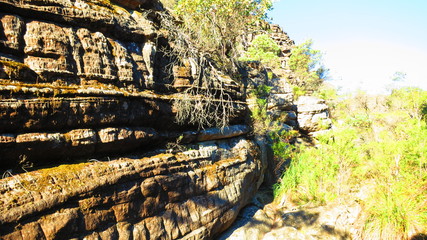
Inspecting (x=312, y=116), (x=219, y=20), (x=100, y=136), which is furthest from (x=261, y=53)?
(x=100, y=136)

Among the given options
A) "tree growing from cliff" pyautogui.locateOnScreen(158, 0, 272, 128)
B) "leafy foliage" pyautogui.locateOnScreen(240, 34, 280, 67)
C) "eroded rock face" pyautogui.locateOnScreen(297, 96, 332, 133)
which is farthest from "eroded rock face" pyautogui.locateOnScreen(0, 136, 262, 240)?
"leafy foliage" pyautogui.locateOnScreen(240, 34, 280, 67)

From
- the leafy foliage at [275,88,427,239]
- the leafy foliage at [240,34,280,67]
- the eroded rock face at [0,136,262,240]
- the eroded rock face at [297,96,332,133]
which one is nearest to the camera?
the eroded rock face at [0,136,262,240]

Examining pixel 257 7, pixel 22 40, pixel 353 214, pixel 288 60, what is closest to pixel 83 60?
pixel 22 40

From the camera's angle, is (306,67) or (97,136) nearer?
(97,136)

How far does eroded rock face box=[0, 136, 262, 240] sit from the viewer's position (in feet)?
8.31

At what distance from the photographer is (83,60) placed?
3.66 meters

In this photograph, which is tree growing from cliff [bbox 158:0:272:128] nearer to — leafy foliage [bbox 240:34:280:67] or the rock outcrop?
the rock outcrop

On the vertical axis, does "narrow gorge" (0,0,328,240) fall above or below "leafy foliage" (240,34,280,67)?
below

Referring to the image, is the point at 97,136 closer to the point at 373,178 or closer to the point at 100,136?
the point at 100,136

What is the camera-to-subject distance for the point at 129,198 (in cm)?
329

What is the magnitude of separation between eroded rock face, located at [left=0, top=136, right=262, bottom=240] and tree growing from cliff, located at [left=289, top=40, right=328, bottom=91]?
15.1 metres

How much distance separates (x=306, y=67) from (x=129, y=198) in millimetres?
22674

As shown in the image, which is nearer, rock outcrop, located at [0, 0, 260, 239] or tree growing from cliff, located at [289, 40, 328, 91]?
rock outcrop, located at [0, 0, 260, 239]

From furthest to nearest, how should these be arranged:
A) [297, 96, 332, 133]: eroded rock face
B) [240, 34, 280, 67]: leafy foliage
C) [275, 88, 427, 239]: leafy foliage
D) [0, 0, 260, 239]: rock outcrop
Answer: [240, 34, 280, 67]: leafy foliage
[297, 96, 332, 133]: eroded rock face
[275, 88, 427, 239]: leafy foliage
[0, 0, 260, 239]: rock outcrop
